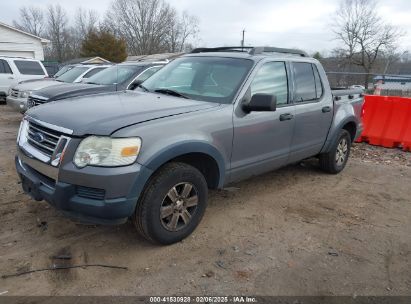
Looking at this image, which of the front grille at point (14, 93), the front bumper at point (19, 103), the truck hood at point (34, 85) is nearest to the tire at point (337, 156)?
the truck hood at point (34, 85)

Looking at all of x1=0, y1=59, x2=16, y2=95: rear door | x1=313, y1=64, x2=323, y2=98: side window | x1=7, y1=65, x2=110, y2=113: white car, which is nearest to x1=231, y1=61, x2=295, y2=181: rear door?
x1=313, y1=64, x2=323, y2=98: side window

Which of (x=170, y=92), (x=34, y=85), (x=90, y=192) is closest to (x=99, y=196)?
(x=90, y=192)

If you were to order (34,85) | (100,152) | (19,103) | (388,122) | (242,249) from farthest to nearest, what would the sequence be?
(34,85)
(19,103)
(388,122)
(242,249)
(100,152)

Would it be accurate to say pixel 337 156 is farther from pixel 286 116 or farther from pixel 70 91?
pixel 70 91

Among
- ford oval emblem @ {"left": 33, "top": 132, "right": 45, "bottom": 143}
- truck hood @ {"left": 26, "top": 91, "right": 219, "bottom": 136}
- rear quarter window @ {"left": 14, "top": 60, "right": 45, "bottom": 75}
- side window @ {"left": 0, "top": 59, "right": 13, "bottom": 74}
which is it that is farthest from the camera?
rear quarter window @ {"left": 14, "top": 60, "right": 45, "bottom": 75}

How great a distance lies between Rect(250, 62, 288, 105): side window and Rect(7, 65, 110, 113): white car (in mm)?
6802

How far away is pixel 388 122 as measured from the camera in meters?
7.97

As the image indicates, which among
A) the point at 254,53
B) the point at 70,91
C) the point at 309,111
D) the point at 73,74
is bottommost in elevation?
the point at 70,91

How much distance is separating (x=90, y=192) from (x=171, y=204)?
2.57 ft

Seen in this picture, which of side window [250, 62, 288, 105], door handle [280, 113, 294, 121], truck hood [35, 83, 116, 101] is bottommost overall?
truck hood [35, 83, 116, 101]

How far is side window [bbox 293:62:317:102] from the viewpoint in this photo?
4871mm

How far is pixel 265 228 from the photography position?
4.11m

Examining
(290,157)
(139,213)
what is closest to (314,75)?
(290,157)

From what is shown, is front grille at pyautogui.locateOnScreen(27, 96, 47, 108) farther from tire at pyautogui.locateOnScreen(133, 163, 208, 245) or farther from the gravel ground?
tire at pyautogui.locateOnScreen(133, 163, 208, 245)
